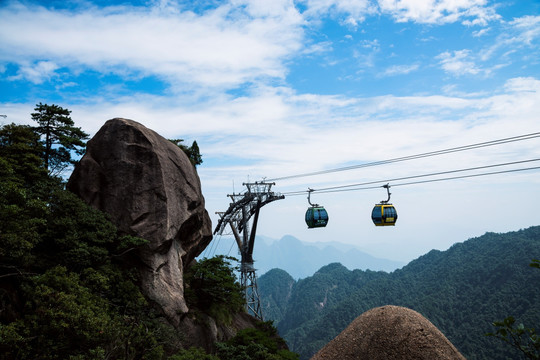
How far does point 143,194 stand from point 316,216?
9.24m

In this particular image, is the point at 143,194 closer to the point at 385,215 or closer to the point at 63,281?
the point at 63,281

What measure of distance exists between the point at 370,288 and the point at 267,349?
118 metres

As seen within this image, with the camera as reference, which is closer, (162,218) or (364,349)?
(364,349)

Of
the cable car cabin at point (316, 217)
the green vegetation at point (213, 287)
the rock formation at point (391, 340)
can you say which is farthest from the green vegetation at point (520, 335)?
the green vegetation at point (213, 287)

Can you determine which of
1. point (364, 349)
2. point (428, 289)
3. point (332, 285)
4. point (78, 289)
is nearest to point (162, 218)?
point (78, 289)

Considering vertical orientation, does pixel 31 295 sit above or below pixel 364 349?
above

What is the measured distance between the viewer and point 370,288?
12419 centimetres

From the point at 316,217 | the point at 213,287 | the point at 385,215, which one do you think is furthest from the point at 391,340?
the point at 213,287

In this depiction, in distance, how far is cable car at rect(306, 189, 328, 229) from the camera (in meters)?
19.7

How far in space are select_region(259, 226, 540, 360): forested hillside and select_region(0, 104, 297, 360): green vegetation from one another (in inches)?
2714

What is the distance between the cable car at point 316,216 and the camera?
1970 centimetres

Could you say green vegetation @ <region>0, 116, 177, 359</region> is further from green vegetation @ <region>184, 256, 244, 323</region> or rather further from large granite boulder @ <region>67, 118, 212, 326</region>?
green vegetation @ <region>184, 256, 244, 323</region>

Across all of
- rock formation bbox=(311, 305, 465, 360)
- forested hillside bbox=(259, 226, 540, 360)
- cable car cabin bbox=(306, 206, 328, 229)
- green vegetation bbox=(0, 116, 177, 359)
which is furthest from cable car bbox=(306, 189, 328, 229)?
forested hillside bbox=(259, 226, 540, 360)

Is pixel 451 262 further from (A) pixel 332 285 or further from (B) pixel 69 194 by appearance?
(B) pixel 69 194
